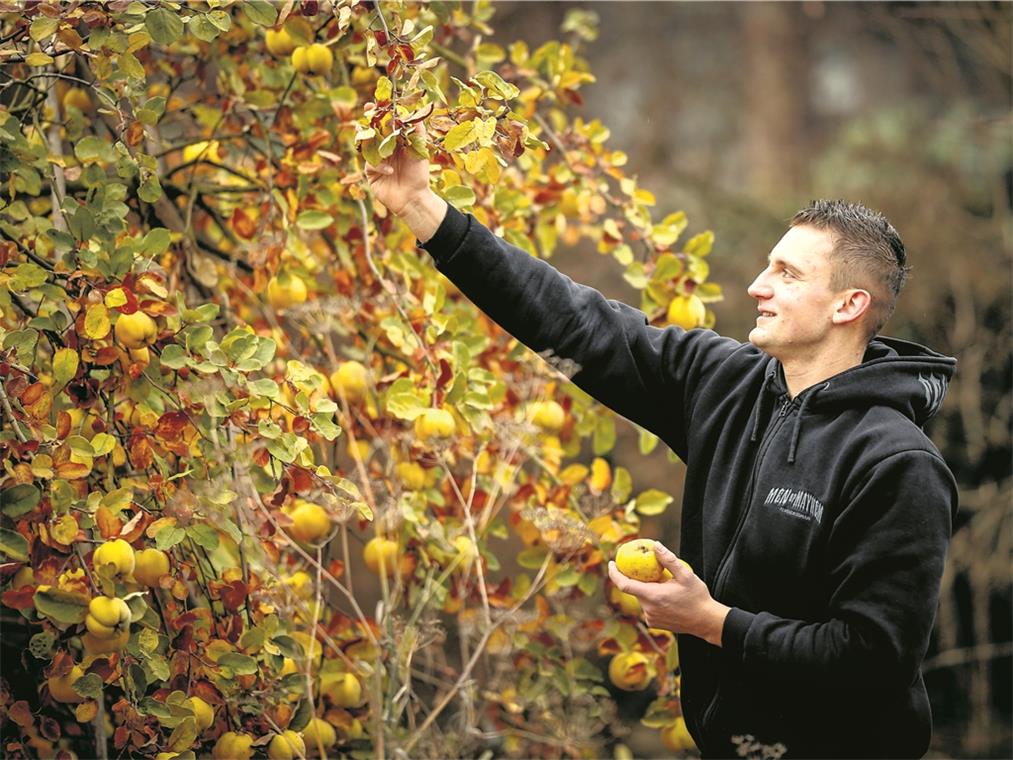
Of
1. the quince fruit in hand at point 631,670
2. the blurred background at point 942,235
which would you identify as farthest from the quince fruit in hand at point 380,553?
the blurred background at point 942,235

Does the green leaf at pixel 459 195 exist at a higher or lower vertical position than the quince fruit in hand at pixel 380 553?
higher

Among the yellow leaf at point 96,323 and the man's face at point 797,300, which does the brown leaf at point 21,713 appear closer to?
the yellow leaf at point 96,323

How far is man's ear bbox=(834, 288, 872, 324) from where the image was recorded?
1.95 m

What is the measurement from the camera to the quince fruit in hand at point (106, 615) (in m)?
1.85

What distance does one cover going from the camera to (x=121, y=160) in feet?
7.02

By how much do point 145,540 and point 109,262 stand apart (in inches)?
Answer: 18.8

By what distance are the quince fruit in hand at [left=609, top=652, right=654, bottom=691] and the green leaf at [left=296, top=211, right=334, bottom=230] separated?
1062 mm

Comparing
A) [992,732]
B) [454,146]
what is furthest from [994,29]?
[454,146]

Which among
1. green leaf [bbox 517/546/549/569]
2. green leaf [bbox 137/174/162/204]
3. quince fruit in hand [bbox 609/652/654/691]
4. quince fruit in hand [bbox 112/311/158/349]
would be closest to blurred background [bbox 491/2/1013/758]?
green leaf [bbox 517/546/549/569]

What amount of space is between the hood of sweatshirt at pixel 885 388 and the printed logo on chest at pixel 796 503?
2.1 inches

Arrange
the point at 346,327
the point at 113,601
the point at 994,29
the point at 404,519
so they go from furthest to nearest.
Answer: the point at 994,29
the point at 346,327
the point at 404,519
the point at 113,601

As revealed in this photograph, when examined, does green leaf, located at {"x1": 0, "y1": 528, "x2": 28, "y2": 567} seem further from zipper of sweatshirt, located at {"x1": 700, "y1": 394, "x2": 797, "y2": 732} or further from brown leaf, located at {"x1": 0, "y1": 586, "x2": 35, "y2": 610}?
zipper of sweatshirt, located at {"x1": 700, "y1": 394, "x2": 797, "y2": 732}

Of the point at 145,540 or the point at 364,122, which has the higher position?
the point at 364,122

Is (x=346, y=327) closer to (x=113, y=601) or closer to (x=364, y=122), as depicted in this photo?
(x=364, y=122)
